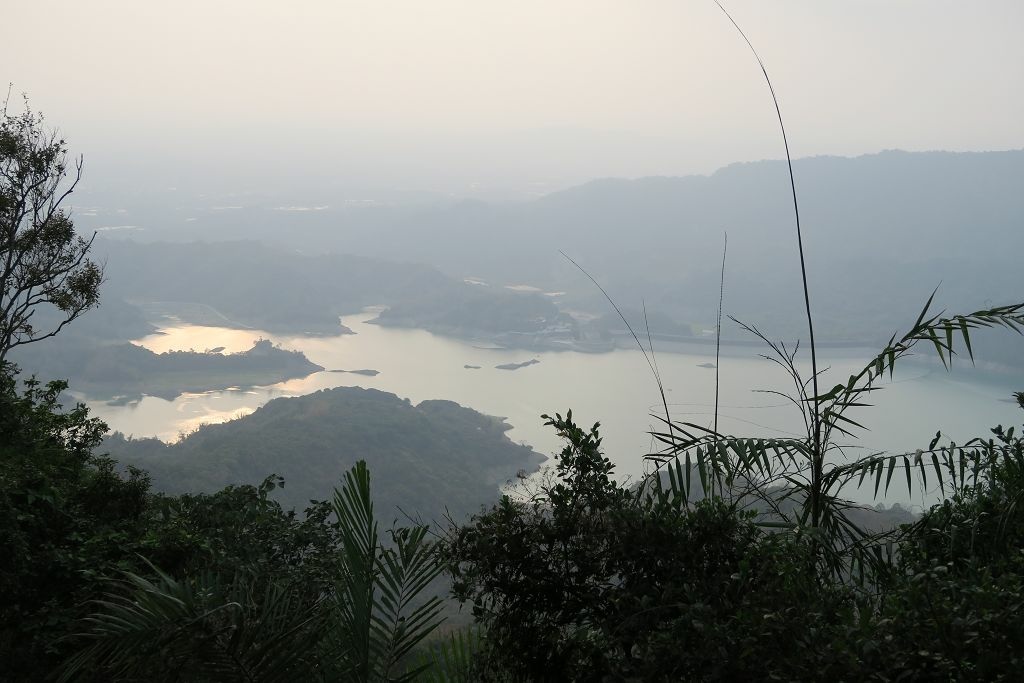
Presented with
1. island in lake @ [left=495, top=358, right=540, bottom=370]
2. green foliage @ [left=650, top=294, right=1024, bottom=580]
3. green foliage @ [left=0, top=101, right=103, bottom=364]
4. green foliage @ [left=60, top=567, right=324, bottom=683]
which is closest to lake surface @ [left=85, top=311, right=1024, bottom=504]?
island in lake @ [left=495, top=358, right=540, bottom=370]

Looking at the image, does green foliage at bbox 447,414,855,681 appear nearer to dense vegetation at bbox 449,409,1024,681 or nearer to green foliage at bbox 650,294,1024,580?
dense vegetation at bbox 449,409,1024,681

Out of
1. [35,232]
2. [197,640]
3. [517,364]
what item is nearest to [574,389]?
[517,364]

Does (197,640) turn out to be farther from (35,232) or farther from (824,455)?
(35,232)

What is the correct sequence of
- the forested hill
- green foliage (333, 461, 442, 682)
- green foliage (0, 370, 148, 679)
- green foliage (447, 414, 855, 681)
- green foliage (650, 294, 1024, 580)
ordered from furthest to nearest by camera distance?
the forested hill < green foliage (0, 370, 148, 679) < green foliage (650, 294, 1024, 580) < green foliage (333, 461, 442, 682) < green foliage (447, 414, 855, 681)

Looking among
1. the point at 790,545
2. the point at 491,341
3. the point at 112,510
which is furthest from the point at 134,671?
the point at 491,341

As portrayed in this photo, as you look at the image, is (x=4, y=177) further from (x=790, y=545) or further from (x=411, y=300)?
(x=411, y=300)
